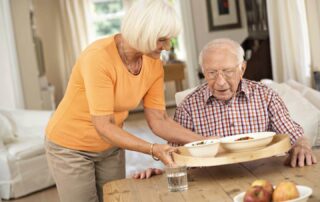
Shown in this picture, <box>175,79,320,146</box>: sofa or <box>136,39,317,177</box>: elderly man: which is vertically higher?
<box>136,39,317,177</box>: elderly man

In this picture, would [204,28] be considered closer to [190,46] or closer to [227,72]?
[190,46]

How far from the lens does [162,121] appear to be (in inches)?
105

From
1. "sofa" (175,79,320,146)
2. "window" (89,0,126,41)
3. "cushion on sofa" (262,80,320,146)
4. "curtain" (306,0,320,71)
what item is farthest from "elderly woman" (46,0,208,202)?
"window" (89,0,126,41)

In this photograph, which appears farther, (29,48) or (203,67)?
(29,48)

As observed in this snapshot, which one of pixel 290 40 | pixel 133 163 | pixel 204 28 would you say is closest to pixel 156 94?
pixel 290 40

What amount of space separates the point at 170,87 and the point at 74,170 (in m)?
8.48

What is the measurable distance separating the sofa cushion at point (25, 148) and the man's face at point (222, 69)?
291 centimetres

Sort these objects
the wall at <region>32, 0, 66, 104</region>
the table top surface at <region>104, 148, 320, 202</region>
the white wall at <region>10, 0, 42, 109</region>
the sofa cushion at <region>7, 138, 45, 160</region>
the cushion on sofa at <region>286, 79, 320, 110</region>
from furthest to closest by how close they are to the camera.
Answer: the wall at <region>32, 0, 66, 104</region>, the white wall at <region>10, 0, 42, 109</region>, the sofa cushion at <region>7, 138, 45, 160</region>, the cushion on sofa at <region>286, 79, 320, 110</region>, the table top surface at <region>104, 148, 320, 202</region>

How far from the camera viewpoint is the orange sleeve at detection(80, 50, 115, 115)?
2.29 metres

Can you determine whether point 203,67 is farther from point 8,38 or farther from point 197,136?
point 8,38

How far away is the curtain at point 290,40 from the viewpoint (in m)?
4.71

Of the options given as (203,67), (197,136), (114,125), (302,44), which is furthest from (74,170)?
(302,44)

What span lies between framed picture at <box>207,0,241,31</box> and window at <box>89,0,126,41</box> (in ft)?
8.27

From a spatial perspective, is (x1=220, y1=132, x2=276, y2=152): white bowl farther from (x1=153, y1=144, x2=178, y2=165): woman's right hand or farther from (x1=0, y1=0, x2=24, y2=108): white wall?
(x1=0, y1=0, x2=24, y2=108): white wall
